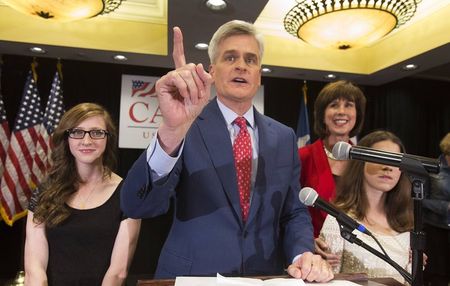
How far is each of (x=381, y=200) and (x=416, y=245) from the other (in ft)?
3.53

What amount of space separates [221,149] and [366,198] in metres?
0.92

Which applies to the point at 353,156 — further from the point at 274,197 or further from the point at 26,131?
the point at 26,131

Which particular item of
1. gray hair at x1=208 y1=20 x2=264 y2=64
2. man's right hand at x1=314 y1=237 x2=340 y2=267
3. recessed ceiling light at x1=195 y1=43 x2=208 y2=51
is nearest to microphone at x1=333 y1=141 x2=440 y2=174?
gray hair at x1=208 y1=20 x2=264 y2=64

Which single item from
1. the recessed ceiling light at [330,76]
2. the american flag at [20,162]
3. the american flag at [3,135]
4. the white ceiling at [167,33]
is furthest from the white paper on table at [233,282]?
the recessed ceiling light at [330,76]

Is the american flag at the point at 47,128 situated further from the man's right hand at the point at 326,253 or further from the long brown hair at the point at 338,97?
the man's right hand at the point at 326,253

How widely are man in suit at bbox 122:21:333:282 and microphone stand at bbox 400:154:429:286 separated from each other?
25 centimetres

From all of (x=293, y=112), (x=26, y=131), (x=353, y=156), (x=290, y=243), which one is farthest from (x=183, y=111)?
(x=293, y=112)

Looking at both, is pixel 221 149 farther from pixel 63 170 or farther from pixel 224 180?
pixel 63 170

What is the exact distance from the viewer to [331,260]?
157 centimetres

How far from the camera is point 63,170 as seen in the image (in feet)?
6.34

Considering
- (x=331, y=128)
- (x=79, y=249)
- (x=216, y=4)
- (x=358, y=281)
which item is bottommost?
(x=79, y=249)

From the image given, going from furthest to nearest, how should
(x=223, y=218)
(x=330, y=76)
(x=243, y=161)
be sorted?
(x=330, y=76), (x=243, y=161), (x=223, y=218)

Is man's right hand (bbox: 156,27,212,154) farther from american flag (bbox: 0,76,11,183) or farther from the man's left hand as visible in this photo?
american flag (bbox: 0,76,11,183)

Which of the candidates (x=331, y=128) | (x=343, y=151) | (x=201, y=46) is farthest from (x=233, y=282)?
(x=201, y=46)
